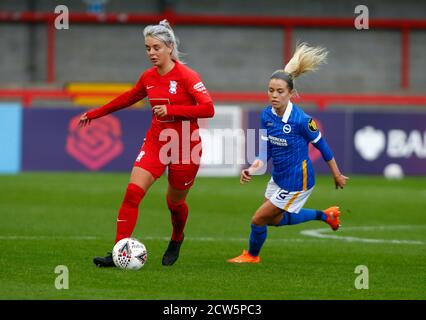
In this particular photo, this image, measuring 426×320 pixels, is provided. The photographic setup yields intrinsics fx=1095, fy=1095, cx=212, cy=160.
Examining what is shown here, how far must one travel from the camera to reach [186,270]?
9.68m

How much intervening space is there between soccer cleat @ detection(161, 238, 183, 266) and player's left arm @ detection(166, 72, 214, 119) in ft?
4.18

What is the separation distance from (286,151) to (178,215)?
118 centimetres

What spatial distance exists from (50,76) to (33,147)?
38.2 ft

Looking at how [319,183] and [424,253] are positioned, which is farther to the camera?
[319,183]

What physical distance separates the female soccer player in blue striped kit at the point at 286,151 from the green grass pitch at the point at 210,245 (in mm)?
457

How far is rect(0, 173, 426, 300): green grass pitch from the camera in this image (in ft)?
28.0

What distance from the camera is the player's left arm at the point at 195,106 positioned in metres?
9.66

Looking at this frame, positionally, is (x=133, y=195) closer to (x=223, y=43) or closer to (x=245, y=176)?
(x=245, y=176)

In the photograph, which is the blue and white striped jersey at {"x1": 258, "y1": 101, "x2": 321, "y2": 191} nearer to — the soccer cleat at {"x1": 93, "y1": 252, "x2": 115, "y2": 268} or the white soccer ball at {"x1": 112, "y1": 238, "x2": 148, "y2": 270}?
the white soccer ball at {"x1": 112, "y1": 238, "x2": 148, "y2": 270}

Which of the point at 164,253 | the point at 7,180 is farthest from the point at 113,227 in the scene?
the point at 7,180

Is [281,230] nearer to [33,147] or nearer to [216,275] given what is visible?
[216,275]

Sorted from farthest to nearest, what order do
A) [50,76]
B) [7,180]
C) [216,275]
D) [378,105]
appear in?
[50,76] < [378,105] < [7,180] < [216,275]
